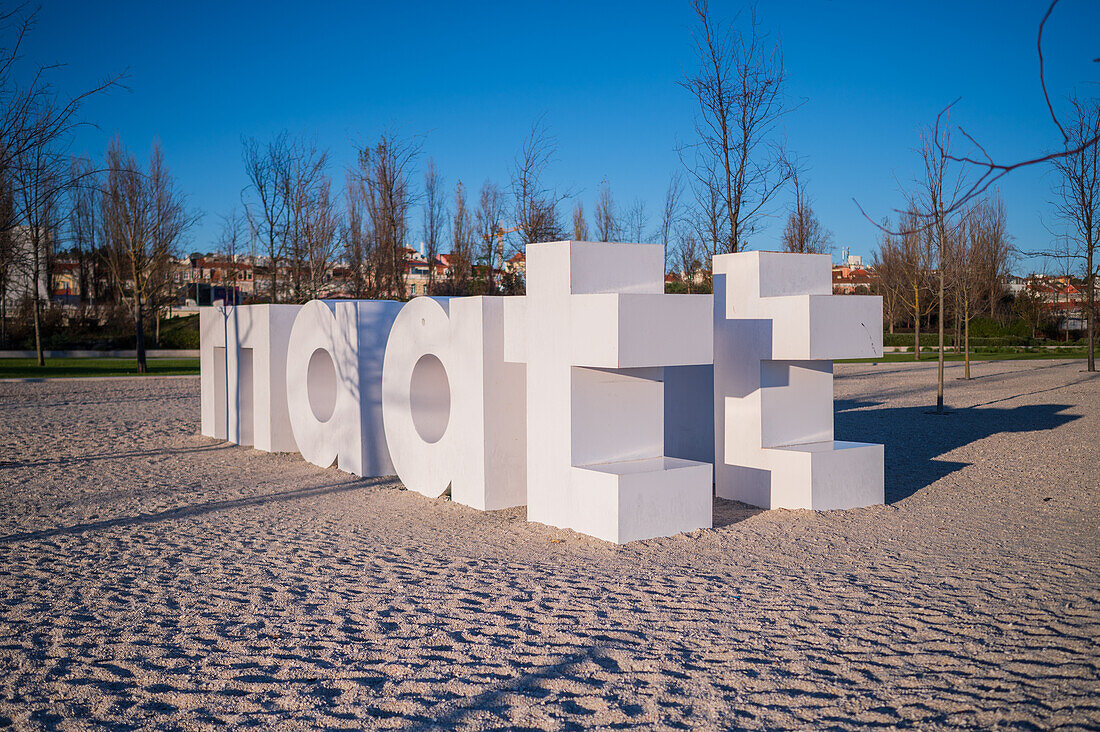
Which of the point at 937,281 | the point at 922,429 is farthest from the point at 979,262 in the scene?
the point at 922,429

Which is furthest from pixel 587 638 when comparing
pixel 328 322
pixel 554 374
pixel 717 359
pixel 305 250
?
pixel 305 250

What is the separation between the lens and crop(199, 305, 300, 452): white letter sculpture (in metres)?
13.5

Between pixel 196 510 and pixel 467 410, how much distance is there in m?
3.25

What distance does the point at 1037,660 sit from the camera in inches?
184

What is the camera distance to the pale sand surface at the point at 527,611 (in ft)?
13.9

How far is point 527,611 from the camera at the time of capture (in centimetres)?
573

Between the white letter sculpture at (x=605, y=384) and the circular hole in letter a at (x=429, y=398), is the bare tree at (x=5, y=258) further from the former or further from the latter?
the white letter sculpture at (x=605, y=384)

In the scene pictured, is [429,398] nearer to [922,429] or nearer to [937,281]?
[922,429]

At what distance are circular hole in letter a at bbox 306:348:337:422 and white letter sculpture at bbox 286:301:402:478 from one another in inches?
7.4

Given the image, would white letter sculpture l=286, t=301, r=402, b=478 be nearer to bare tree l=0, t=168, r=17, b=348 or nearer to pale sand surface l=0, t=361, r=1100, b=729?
pale sand surface l=0, t=361, r=1100, b=729

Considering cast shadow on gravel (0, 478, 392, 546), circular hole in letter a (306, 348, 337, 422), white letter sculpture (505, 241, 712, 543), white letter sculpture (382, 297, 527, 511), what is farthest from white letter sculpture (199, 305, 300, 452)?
white letter sculpture (505, 241, 712, 543)

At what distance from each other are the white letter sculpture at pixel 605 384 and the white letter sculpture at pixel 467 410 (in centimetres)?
49

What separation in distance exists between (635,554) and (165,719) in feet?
13.3

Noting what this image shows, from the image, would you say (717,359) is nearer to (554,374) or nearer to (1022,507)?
(554,374)
